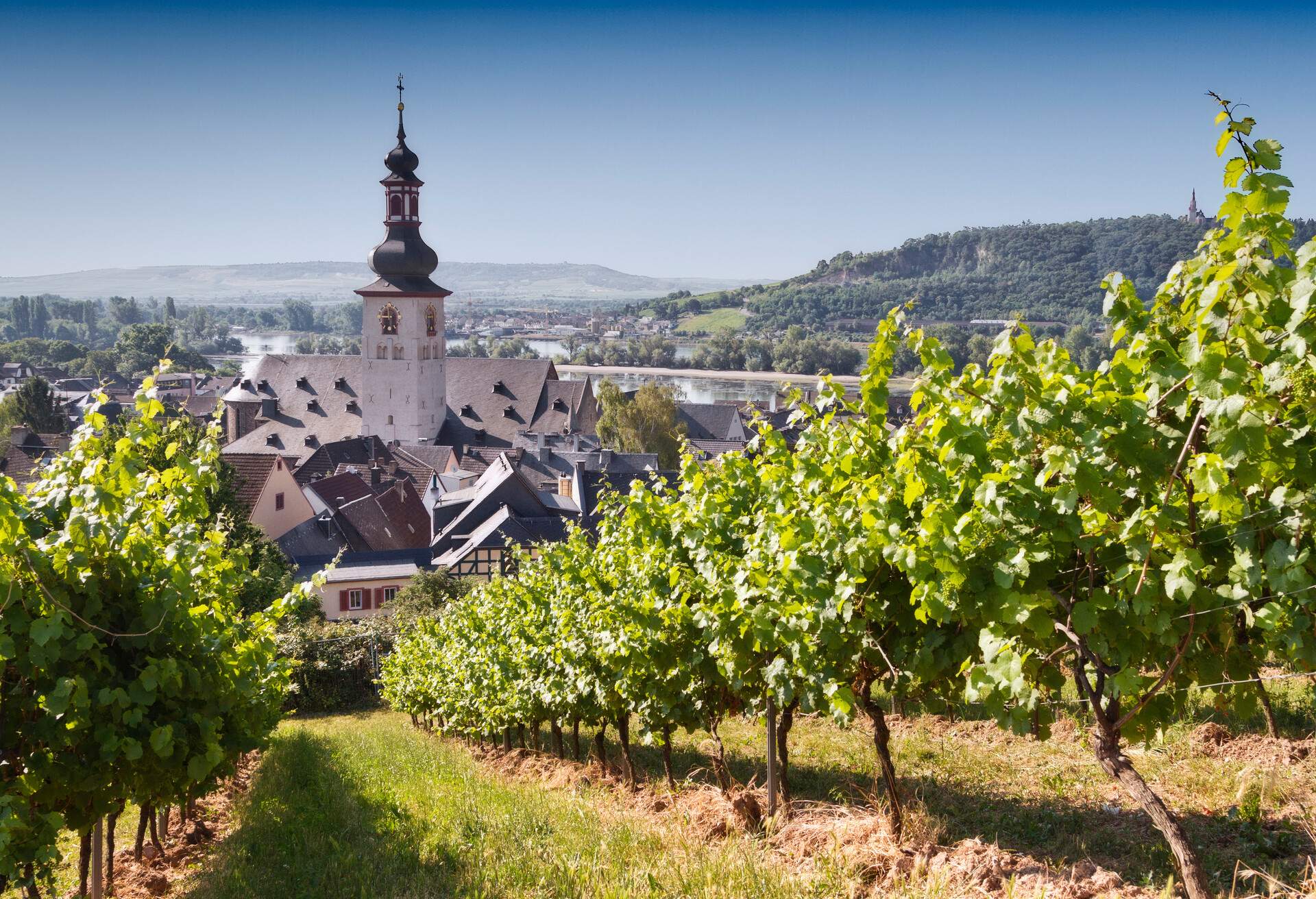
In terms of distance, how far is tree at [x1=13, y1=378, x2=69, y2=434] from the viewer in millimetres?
93625

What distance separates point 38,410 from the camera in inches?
3711

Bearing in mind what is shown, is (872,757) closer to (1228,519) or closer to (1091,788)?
(1091,788)

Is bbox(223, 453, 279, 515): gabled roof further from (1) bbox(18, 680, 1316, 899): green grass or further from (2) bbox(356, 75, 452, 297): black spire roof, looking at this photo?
(1) bbox(18, 680, 1316, 899): green grass

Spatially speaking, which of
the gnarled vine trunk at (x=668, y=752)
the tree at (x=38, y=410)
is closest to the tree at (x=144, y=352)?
the tree at (x=38, y=410)

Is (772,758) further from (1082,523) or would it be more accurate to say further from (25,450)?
(25,450)

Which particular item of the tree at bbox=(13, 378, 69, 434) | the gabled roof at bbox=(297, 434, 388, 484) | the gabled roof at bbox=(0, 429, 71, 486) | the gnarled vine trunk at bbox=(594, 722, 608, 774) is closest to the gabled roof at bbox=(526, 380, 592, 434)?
the gabled roof at bbox=(297, 434, 388, 484)

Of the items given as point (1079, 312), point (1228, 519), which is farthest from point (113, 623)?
point (1079, 312)

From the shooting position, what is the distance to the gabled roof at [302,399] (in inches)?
2697

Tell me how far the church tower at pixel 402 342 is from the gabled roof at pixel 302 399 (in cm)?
206

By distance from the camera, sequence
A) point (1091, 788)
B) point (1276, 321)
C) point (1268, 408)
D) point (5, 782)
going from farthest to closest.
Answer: point (1091, 788) → point (5, 782) → point (1276, 321) → point (1268, 408)

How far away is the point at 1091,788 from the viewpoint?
328 inches

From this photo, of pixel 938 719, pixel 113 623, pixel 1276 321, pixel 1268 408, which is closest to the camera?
pixel 1268 408

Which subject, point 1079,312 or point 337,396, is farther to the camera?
point 1079,312

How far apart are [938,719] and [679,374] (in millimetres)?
171258
